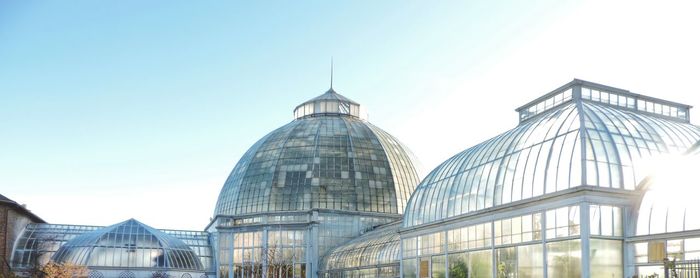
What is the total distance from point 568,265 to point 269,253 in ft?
173

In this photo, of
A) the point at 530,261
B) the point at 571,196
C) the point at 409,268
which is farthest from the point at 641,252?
the point at 409,268

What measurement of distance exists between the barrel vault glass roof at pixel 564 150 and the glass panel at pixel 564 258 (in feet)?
10.9

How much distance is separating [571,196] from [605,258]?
4.02 metres

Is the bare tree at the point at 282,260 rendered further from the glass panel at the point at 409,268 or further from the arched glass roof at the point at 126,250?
the glass panel at the point at 409,268

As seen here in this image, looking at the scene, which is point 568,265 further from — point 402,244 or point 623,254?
point 402,244

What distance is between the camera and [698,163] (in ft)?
131

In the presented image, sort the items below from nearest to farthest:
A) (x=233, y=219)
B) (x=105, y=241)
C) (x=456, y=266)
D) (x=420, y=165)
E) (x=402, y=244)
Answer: (x=456, y=266) → (x=402, y=244) → (x=105, y=241) → (x=233, y=219) → (x=420, y=165)

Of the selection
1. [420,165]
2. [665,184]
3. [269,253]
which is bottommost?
[269,253]

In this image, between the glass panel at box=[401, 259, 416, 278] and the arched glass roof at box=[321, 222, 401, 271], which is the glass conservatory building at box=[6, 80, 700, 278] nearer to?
the glass panel at box=[401, 259, 416, 278]

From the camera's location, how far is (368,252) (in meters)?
76.4

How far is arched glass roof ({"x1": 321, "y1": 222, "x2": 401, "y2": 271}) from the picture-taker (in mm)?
70694

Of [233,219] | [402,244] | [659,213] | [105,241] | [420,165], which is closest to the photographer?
[659,213]

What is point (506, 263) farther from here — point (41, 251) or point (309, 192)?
point (41, 251)

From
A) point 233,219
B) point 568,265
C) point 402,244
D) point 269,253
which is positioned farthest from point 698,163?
point 233,219
